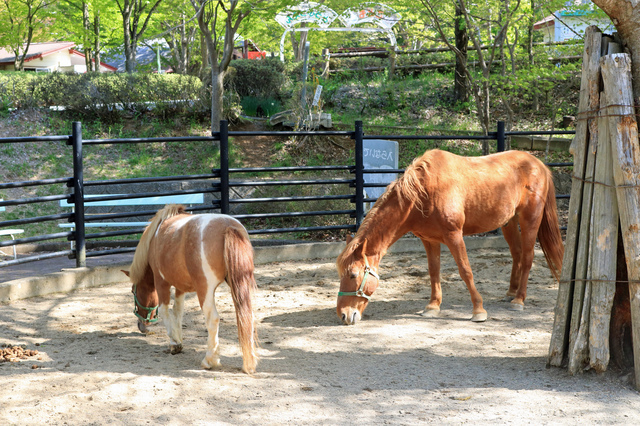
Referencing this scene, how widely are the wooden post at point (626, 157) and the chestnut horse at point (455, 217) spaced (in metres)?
1.61

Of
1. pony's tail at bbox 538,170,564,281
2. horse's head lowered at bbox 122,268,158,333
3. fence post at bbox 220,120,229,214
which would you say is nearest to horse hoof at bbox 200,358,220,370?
horse's head lowered at bbox 122,268,158,333

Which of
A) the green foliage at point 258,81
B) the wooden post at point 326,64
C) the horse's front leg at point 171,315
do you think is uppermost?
the wooden post at point 326,64

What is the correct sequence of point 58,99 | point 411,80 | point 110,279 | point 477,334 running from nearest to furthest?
point 477,334 < point 110,279 < point 58,99 < point 411,80

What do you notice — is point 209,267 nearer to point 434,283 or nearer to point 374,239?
point 374,239

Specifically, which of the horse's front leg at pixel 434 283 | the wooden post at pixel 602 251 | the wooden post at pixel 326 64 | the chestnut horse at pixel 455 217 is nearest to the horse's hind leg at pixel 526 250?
the chestnut horse at pixel 455 217

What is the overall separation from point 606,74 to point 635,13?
1.21ft

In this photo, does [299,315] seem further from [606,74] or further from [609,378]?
[606,74]

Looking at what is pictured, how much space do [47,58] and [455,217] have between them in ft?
129

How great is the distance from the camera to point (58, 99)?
1382 centimetres

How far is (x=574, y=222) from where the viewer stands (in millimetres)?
3641

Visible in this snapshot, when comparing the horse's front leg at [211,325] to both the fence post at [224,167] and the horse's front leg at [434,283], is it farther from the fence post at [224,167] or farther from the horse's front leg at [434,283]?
the fence post at [224,167]

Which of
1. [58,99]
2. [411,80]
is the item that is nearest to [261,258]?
[58,99]

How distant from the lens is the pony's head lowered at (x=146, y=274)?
4.03m

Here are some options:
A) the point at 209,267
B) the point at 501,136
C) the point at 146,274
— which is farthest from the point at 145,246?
the point at 501,136
